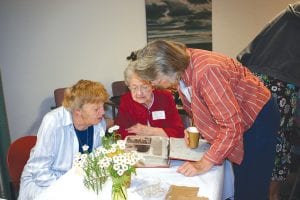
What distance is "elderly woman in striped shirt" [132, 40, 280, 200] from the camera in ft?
5.07

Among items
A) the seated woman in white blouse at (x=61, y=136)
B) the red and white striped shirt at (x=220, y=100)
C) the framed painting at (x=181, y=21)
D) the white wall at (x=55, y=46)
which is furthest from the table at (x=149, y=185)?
the framed painting at (x=181, y=21)

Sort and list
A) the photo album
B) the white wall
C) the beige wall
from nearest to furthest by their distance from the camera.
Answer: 1. the photo album
2. the white wall
3. the beige wall

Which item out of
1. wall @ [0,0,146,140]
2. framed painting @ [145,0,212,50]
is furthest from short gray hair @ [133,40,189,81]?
framed painting @ [145,0,212,50]

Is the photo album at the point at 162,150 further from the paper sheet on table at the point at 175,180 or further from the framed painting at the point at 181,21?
the framed painting at the point at 181,21

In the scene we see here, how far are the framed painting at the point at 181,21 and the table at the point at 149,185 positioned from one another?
2881 millimetres

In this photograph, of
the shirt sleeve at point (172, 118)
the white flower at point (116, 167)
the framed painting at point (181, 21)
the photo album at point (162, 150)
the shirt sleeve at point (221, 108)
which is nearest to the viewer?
the white flower at point (116, 167)

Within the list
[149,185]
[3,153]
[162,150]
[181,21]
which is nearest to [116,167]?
[149,185]

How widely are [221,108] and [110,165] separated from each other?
23.2 inches

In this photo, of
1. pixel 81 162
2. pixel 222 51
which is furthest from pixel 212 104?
pixel 222 51

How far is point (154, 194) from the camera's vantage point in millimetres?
1408

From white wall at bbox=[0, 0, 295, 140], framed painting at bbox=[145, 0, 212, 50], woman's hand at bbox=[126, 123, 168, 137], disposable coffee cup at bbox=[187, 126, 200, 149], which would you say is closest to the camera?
disposable coffee cup at bbox=[187, 126, 200, 149]

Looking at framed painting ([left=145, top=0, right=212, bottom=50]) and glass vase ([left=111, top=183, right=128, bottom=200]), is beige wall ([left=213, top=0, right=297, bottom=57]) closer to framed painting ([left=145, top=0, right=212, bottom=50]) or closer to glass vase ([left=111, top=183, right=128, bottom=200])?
framed painting ([left=145, top=0, right=212, bottom=50])

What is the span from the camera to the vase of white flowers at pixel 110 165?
3.94 ft

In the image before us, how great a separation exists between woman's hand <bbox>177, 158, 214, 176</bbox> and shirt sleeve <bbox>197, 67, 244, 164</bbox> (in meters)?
0.05
